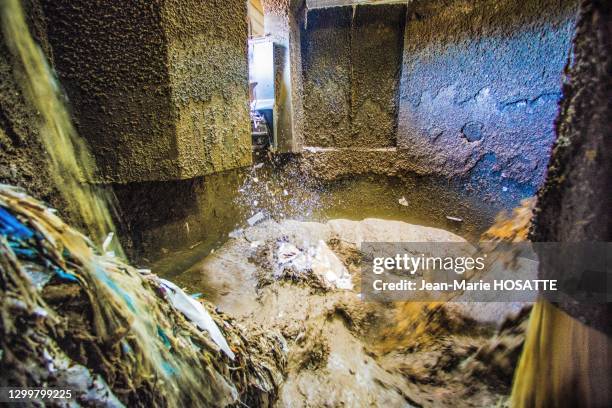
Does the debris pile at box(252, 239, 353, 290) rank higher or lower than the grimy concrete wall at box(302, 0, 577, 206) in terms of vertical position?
lower

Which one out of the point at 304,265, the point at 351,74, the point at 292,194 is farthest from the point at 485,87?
the point at 304,265

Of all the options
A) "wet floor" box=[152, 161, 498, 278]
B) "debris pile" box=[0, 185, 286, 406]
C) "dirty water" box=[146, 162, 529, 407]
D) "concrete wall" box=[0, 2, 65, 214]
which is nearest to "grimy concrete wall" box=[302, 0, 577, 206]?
"wet floor" box=[152, 161, 498, 278]

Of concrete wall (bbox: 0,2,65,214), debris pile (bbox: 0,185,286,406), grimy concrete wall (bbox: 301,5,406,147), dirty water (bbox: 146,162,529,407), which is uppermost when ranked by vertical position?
grimy concrete wall (bbox: 301,5,406,147)

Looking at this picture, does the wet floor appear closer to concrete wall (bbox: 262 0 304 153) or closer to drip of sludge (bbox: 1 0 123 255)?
concrete wall (bbox: 262 0 304 153)

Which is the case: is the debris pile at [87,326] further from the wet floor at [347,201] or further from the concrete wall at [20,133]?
the wet floor at [347,201]

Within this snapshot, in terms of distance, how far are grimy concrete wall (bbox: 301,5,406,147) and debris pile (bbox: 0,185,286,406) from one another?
365cm

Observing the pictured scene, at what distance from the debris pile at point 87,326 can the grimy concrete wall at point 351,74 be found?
3.65 meters

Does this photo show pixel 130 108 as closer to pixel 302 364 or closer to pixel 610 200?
pixel 302 364

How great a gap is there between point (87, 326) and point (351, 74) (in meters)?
4.26

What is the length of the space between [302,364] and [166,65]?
225 centimetres

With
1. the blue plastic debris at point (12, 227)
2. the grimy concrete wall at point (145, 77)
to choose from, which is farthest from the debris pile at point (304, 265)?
the blue plastic debris at point (12, 227)

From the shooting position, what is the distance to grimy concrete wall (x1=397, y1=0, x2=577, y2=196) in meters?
3.23

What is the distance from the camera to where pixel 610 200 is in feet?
3.11

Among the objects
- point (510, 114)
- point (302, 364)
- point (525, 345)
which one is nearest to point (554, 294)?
point (525, 345)
